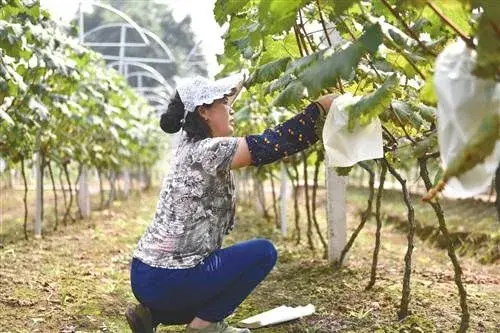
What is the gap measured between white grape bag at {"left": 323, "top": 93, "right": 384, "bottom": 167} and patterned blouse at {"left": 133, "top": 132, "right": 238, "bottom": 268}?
59 centimetres

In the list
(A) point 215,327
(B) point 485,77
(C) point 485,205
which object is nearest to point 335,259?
(A) point 215,327

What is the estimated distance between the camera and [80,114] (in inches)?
323

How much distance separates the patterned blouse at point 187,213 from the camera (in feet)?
9.93

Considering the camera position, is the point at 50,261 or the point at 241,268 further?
the point at 50,261

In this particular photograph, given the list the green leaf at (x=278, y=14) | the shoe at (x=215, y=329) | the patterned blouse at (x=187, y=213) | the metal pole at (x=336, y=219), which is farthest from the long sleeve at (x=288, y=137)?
the metal pole at (x=336, y=219)

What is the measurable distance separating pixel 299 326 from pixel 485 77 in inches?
87.3

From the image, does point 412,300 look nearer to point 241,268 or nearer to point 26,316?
point 241,268

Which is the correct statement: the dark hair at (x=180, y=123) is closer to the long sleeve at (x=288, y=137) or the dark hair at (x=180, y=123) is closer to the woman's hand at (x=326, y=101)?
the long sleeve at (x=288, y=137)

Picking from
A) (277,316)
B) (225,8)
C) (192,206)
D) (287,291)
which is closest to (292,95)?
(225,8)

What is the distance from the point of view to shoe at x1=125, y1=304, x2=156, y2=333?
3178mm

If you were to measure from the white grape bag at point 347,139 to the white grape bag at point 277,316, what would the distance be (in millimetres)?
1386

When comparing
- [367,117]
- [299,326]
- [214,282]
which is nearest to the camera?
[367,117]

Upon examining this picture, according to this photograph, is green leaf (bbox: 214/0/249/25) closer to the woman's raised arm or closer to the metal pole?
the woman's raised arm

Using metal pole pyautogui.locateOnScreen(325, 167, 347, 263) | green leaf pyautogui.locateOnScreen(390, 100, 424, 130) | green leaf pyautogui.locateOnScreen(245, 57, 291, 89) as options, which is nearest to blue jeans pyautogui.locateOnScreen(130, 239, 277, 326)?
green leaf pyautogui.locateOnScreen(245, 57, 291, 89)
